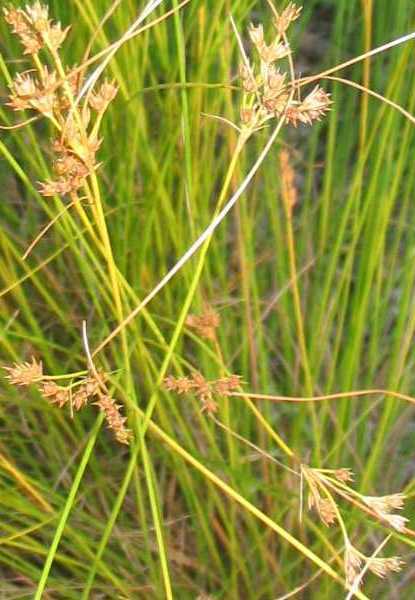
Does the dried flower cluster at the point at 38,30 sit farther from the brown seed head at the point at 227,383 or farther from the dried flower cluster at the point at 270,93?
the brown seed head at the point at 227,383

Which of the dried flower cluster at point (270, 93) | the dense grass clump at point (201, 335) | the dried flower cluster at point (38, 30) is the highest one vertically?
the dried flower cluster at point (38, 30)

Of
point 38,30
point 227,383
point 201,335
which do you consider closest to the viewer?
point 38,30

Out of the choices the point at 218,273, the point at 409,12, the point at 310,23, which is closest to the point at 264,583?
the point at 218,273

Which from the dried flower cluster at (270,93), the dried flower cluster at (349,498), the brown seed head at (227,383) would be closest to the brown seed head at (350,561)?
the dried flower cluster at (349,498)

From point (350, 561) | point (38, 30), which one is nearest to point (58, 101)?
point (38, 30)

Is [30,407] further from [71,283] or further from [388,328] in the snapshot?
[388,328]

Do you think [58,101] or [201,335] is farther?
[201,335]

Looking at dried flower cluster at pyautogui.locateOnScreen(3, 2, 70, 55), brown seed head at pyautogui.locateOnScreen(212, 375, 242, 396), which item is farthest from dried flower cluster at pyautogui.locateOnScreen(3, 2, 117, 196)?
brown seed head at pyautogui.locateOnScreen(212, 375, 242, 396)

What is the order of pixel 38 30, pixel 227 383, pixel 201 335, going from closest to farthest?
pixel 38 30, pixel 227 383, pixel 201 335

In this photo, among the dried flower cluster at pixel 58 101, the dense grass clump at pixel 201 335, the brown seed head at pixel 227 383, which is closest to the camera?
the dried flower cluster at pixel 58 101

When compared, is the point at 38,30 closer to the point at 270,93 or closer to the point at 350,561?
the point at 270,93
